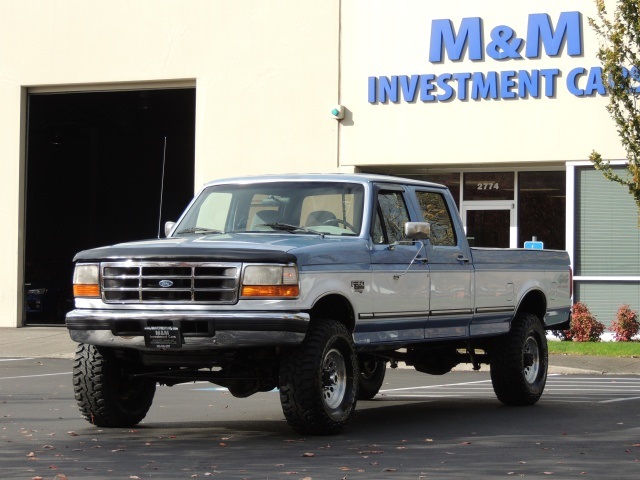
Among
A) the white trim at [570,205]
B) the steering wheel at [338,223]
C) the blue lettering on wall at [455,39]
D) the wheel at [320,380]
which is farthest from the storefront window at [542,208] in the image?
Answer: the wheel at [320,380]

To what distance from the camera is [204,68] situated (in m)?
27.9

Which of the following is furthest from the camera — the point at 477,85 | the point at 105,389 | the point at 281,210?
the point at 477,85

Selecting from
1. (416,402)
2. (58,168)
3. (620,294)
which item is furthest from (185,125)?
(416,402)

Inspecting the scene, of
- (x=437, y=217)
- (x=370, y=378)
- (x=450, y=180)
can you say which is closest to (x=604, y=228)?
(x=450, y=180)

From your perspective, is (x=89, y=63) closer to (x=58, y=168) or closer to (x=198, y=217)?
(x=58, y=168)

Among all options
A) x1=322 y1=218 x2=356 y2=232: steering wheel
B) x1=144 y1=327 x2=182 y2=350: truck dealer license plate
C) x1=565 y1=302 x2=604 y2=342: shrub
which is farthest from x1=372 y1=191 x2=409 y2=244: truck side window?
x1=565 y1=302 x2=604 y2=342: shrub

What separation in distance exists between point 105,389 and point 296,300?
1.91 m

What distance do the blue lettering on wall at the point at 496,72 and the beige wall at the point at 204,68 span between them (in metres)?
1.57

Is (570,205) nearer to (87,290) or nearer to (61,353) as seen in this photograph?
(61,353)

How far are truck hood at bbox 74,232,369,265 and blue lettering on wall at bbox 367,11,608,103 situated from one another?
1421cm

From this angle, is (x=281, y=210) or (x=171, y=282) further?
(x=281, y=210)

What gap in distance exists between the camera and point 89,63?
28812 millimetres

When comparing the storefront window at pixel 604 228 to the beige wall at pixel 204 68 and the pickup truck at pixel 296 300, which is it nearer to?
the beige wall at pixel 204 68

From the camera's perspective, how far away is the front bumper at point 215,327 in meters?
10.2
